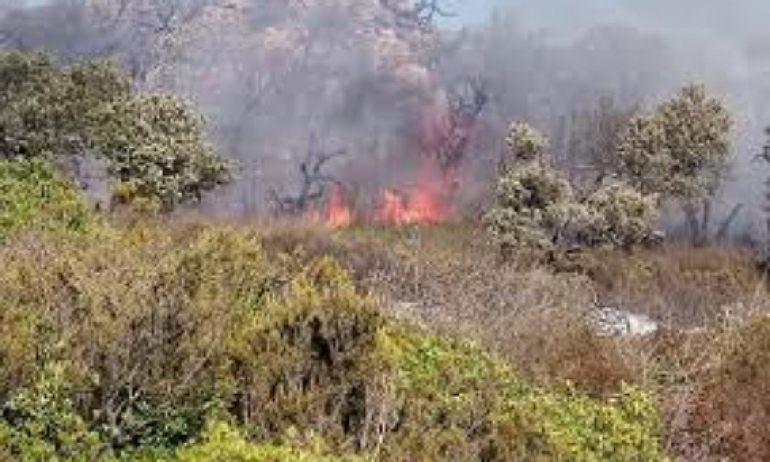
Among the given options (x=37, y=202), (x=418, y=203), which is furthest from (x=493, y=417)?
(x=418, y=203)

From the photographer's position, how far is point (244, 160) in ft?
302

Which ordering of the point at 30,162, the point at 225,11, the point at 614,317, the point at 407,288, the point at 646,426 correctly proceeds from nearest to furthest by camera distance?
the point at 646,426, the point at 30,162, the point at 407,288, the point at 614,317, the point at 225,11

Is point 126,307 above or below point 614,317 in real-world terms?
above

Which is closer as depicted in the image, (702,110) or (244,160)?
(702,110)

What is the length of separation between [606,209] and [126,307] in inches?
1335

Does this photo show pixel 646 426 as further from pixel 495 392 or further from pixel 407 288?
pixel 407 288

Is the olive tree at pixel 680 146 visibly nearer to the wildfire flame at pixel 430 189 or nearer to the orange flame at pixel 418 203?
the wildfire flame at pixel 430 189

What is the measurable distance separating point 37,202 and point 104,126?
67.6ft

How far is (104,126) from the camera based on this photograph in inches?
1609

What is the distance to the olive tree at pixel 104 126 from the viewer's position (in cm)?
4016

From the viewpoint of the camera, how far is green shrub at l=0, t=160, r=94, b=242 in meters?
19.3

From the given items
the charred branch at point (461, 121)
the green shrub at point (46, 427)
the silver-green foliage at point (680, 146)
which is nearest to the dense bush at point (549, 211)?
the silver-green foliage at point (680, 146)

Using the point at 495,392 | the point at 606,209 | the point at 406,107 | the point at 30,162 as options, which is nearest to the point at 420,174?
the point at 406,107

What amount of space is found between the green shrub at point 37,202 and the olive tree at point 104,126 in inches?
640
